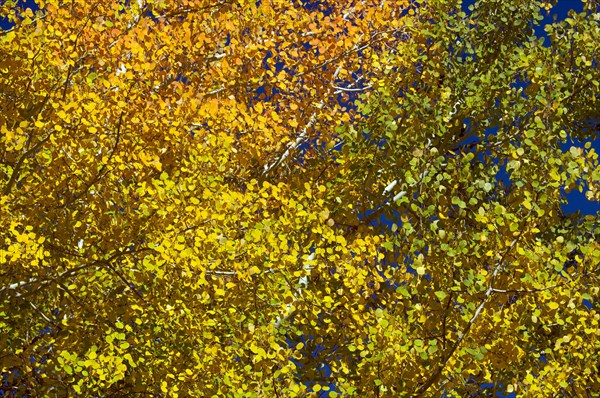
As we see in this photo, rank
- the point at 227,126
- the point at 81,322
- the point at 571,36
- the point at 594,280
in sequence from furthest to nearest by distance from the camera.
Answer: the point at 227,126, the point at 571,36, the point at 81,322, the point at 594,280

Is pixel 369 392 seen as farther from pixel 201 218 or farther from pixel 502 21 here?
pixel 502 21

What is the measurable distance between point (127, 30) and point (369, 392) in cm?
728

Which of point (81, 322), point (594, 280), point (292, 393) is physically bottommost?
point (594, 280)

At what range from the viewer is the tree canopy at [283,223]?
20.4 feet

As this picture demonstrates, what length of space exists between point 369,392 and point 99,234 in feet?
13.8

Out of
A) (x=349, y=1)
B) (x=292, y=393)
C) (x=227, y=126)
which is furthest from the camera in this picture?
(x=349, y=1)

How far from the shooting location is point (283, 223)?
7.38m

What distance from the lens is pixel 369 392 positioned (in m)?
5.80

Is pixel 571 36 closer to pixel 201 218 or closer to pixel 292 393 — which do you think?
pixel 201 218

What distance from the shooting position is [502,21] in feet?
35.6

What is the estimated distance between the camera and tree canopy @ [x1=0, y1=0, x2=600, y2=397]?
6203 mm

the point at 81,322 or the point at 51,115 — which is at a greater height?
the point at 51,115

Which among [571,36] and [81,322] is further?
[571,36]

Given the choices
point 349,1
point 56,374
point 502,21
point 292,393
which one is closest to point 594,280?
point 292,393
